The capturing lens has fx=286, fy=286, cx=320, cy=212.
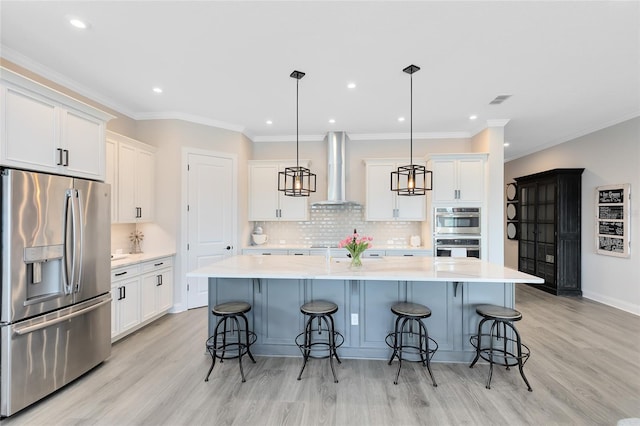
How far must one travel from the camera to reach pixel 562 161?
19.0 feet

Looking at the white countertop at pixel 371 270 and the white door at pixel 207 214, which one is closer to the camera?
the white countertop at pixel 371 270

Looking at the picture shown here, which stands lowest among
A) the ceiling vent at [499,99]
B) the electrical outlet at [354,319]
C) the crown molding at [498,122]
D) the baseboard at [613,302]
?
the baseboard at [613,302]

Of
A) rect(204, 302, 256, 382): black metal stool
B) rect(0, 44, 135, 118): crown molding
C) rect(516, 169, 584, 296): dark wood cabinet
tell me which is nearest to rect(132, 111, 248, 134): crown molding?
rect(0, 44, 135, 118): crown molding

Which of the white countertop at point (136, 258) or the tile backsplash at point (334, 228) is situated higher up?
the tile backsplash at point (334, 228)

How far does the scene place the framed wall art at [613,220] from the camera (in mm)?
4453

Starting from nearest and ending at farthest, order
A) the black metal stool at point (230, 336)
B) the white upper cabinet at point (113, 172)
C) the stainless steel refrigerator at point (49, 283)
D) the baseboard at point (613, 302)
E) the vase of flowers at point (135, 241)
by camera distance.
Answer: the stainless steel refrigerator at point (49, 283)
the black metal stool at point (230, 336)
the white upper cabinet at point (113, 172)
the vase of flowers at point (135, 241)
the baseboard at point (613, 302)

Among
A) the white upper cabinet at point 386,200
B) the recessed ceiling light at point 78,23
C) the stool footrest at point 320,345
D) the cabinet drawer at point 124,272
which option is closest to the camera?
the recessed ceiling light at point 78,23

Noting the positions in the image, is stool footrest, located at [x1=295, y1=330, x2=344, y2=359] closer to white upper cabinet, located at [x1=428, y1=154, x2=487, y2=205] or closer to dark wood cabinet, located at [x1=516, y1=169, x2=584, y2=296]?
white upper cabinet, located at [x1=428, y1=154, x2=487, y2=205]

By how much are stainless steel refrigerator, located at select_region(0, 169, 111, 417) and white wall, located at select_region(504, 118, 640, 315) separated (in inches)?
280

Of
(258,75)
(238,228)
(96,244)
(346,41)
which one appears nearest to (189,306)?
(238,228)

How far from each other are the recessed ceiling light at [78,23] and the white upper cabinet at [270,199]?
314 centimetres

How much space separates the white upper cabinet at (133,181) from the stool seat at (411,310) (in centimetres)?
353

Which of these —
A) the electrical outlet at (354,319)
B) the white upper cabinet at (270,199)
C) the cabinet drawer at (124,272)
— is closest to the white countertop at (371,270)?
the electrical outlet at (354,319)

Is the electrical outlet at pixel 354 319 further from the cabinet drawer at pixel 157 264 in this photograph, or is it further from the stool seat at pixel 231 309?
the cabinet drawer at pixel 157 264
